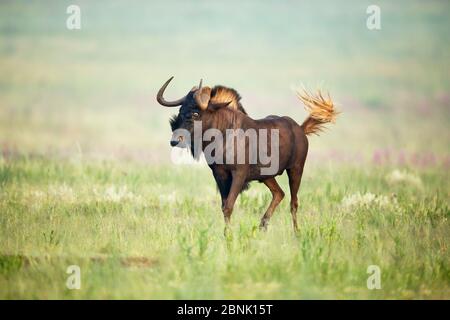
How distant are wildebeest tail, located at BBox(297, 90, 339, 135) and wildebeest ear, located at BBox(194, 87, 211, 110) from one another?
5.65ft

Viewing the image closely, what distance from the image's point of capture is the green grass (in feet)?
28.7

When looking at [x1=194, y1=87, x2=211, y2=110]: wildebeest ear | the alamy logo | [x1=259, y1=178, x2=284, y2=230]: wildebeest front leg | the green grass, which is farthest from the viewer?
[x1=259, y1=178, x2=284, y2=230]: wildebeest front leg

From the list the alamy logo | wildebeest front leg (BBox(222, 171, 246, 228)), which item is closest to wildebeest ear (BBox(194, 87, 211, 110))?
the alamy logo

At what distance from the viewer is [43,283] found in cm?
876

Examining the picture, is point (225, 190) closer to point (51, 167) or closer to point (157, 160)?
point (51, 167)

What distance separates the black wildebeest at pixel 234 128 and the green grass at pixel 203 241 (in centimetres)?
46

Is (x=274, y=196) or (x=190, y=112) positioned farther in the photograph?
(x=274, y=196)

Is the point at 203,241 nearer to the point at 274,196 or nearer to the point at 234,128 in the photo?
the point at 234,128

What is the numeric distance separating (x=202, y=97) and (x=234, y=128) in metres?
0.60

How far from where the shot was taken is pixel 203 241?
9.52 m

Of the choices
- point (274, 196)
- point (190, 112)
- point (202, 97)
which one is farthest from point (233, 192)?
point (202, 97)

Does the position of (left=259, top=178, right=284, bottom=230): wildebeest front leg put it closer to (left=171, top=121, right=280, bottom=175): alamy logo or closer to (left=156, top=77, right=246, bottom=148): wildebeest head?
(left=171, top=121, right=280, bottom=175): alamy logo

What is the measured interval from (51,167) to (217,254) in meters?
7.48

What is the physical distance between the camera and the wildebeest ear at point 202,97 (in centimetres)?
1084
